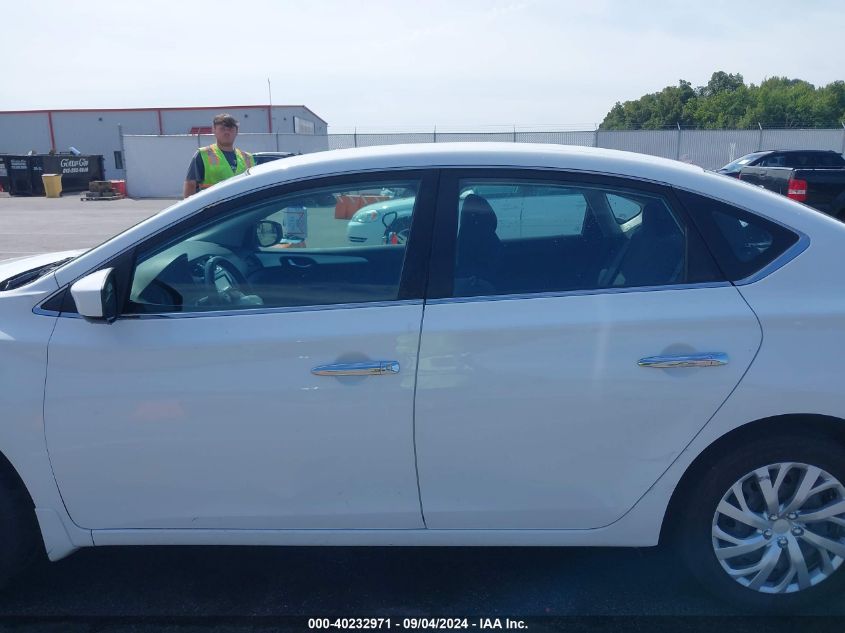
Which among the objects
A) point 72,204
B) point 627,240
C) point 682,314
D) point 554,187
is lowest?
point 72,204

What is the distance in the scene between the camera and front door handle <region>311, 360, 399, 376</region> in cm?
253

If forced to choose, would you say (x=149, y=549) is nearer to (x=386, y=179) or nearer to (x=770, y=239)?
(x=386, y=179)

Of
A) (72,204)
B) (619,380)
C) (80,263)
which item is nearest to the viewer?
(619,380)

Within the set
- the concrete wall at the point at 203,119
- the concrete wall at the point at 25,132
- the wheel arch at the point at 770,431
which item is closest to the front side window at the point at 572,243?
the wheel arch at the point at 770,431

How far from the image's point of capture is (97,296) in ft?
8.26

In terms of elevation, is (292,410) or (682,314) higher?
(682,314)

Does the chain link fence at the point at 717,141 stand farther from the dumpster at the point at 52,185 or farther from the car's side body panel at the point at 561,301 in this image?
the car's side body panel at the point at 561,301

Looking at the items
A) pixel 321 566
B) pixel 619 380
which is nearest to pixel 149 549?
pixel 321 566

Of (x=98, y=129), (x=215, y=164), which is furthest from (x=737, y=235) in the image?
(x=98, y=129)

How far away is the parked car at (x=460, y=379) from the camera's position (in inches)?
99.9

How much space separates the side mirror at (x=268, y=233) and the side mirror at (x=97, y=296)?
1.86 feet

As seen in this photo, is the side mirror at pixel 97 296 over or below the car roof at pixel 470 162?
below

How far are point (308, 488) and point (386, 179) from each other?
1174 mm

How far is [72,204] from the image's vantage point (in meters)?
25.2
